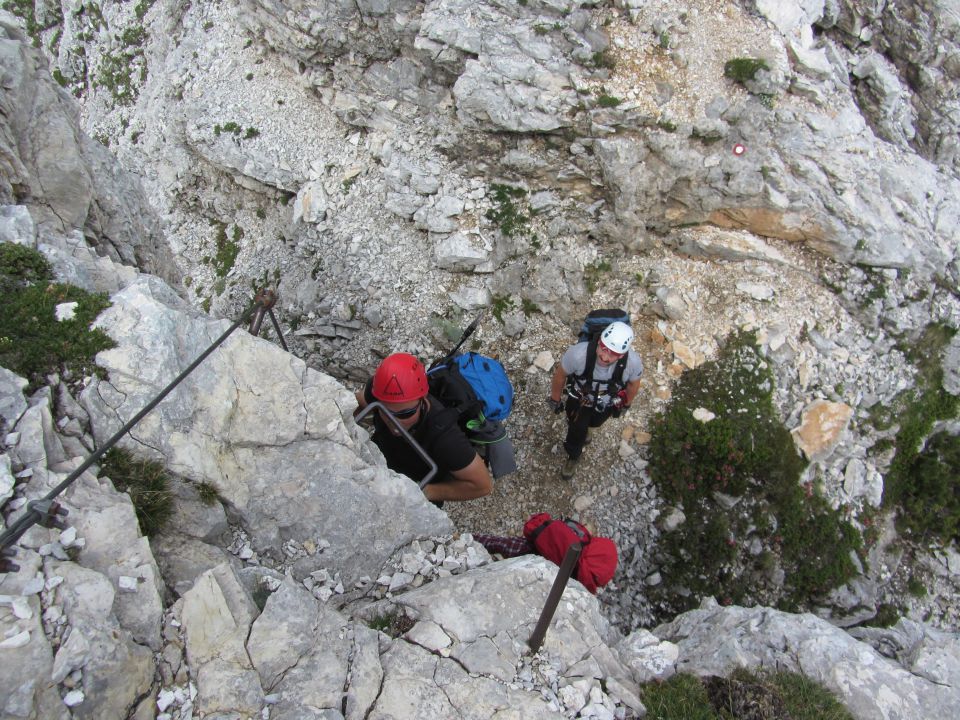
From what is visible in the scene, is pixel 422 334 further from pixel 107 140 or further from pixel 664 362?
pixel 107 140

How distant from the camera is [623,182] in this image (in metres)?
12.0

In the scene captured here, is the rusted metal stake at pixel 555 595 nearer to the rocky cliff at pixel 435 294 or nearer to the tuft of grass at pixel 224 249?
the rocky cliff at pixel 435 294

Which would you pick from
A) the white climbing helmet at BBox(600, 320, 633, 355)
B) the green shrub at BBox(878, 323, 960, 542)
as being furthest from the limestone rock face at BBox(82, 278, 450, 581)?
the green shrub at BBox(878, 323, 960, 542)

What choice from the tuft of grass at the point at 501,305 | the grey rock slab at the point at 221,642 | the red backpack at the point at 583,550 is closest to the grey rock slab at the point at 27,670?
the grey rock slab at the point at 221,642

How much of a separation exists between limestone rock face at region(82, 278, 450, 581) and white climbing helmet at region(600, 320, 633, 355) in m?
3.90

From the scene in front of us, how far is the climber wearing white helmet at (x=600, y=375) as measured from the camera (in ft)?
28.2

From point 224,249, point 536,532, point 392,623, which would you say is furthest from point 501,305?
point 224,249

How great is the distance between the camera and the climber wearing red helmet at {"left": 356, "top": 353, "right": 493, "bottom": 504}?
258 inches

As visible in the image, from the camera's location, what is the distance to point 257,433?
5.81m

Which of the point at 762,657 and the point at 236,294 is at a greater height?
the point at 762,657

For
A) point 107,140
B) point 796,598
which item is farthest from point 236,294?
point 796,598

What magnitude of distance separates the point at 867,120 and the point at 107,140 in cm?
2136

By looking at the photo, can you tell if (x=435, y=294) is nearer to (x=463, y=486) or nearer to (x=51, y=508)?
(x=463, y=486)

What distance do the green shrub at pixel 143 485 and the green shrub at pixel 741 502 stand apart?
8518 millimetres
